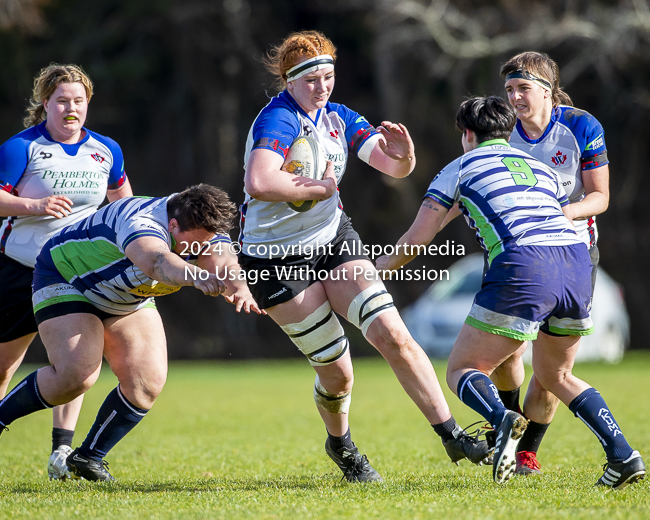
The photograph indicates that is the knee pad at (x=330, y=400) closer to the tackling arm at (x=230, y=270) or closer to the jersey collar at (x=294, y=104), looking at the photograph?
the tackling arm at (x=230, y=270)

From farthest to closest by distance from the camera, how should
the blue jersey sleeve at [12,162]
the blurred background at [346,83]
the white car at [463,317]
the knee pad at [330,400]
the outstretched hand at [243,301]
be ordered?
the blurred background at [346,83]
the white car at [463,317]
the blue jersey sleeve at [12,162]
the knee pad at [330,400]
the outstretched hand at [243,301]

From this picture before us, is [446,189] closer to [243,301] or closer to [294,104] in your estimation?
[294,104]

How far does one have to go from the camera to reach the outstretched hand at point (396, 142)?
4309 mm

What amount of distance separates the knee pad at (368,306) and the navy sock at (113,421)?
135 centimetres

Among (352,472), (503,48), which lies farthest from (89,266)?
(503,48)

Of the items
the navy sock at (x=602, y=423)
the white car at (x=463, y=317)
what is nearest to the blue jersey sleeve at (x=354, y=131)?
the navy sock at (x=602, y=423)

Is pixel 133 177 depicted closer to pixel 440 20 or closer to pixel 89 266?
pixel 440 20

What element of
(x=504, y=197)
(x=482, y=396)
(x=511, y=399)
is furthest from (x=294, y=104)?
(x=511, y=399)

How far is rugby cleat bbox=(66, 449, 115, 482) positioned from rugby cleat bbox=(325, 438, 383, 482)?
1.33m

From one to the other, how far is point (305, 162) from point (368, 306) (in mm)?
807

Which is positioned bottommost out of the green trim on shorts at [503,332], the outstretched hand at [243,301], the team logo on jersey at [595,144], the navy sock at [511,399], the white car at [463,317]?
the white car at [463,317]

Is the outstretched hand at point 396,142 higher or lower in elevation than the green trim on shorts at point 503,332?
higher

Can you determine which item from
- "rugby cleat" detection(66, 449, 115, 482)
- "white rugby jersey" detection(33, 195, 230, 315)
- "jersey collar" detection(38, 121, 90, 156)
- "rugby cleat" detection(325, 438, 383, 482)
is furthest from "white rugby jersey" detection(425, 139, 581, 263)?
"rugby cleat" detection(66, 449, 115, 482)

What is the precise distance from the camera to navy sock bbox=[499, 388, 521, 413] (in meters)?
4.58
